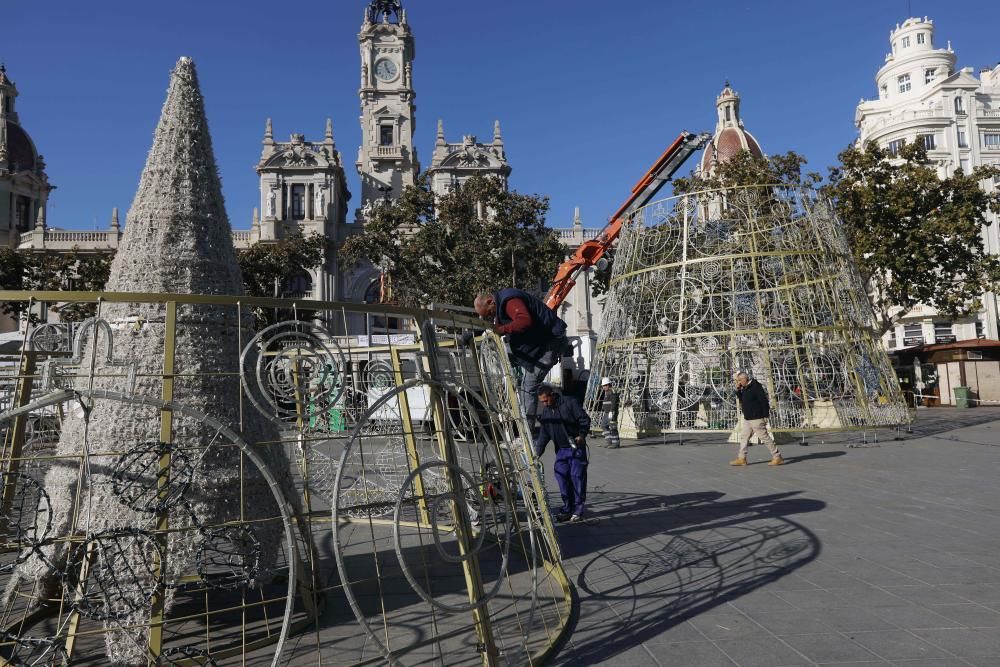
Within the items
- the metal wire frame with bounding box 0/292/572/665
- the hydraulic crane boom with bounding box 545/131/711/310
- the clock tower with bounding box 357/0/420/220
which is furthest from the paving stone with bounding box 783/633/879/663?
the clock tower with bounding box 357/0/420/220

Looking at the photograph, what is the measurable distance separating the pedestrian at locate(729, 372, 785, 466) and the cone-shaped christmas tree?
9.91m

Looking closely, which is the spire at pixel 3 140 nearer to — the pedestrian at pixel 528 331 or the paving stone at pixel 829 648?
the pedestrian at pixel 528 331

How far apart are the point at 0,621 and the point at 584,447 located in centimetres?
549

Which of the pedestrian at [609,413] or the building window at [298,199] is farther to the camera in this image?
the building window at [298,199]

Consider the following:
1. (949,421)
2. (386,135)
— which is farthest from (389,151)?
(949,421)

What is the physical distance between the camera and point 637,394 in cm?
1764

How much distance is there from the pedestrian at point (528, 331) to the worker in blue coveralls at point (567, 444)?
38.0 inches

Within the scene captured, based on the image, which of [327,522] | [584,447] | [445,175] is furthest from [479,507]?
[445,175]

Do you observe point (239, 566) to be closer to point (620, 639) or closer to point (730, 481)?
point (620, 639)

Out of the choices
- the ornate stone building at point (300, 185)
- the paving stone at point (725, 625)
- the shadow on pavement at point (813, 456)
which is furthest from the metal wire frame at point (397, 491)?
the ornate stone building at point (300, 185)

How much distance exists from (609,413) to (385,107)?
4598 cm

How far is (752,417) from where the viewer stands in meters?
12.7

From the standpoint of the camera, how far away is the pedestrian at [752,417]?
1241 cm

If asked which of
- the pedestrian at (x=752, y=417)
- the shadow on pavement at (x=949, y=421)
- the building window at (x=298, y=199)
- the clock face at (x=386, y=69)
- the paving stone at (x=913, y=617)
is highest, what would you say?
the clock face at (x=386, y=69)
